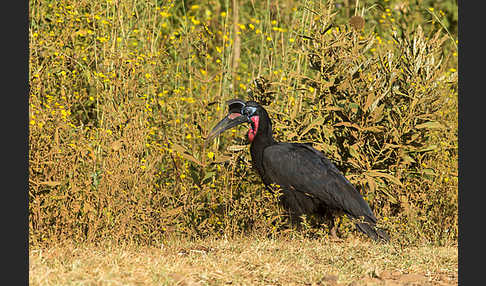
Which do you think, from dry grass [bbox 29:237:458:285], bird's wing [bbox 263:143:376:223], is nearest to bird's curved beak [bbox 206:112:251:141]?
bird's wing [bbox 263:143:376:223]

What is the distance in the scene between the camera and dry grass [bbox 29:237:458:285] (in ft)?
13.1

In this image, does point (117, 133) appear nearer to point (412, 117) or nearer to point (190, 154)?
point (190, 154)

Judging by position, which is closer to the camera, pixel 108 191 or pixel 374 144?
pixel 108 191

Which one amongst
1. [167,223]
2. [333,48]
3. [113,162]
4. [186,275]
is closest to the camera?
[186,275]

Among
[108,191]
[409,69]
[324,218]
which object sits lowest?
[324,218]

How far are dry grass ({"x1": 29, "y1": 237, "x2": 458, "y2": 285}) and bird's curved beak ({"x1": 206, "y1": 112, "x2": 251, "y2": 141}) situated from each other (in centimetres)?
109

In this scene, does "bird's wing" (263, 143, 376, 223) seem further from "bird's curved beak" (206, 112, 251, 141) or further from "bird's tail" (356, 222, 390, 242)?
"bird's curved beak" (206, 112, 251, 141)

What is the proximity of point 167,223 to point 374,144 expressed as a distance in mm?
2089

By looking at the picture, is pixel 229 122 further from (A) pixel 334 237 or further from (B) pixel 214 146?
(A) pixel 334 237

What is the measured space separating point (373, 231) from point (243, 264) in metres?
1.67

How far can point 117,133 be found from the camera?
17.7 ft

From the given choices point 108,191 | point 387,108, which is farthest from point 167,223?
point 387,108

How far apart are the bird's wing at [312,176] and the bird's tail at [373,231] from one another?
7 cm

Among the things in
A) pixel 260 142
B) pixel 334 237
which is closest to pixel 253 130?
pixel 260 142
